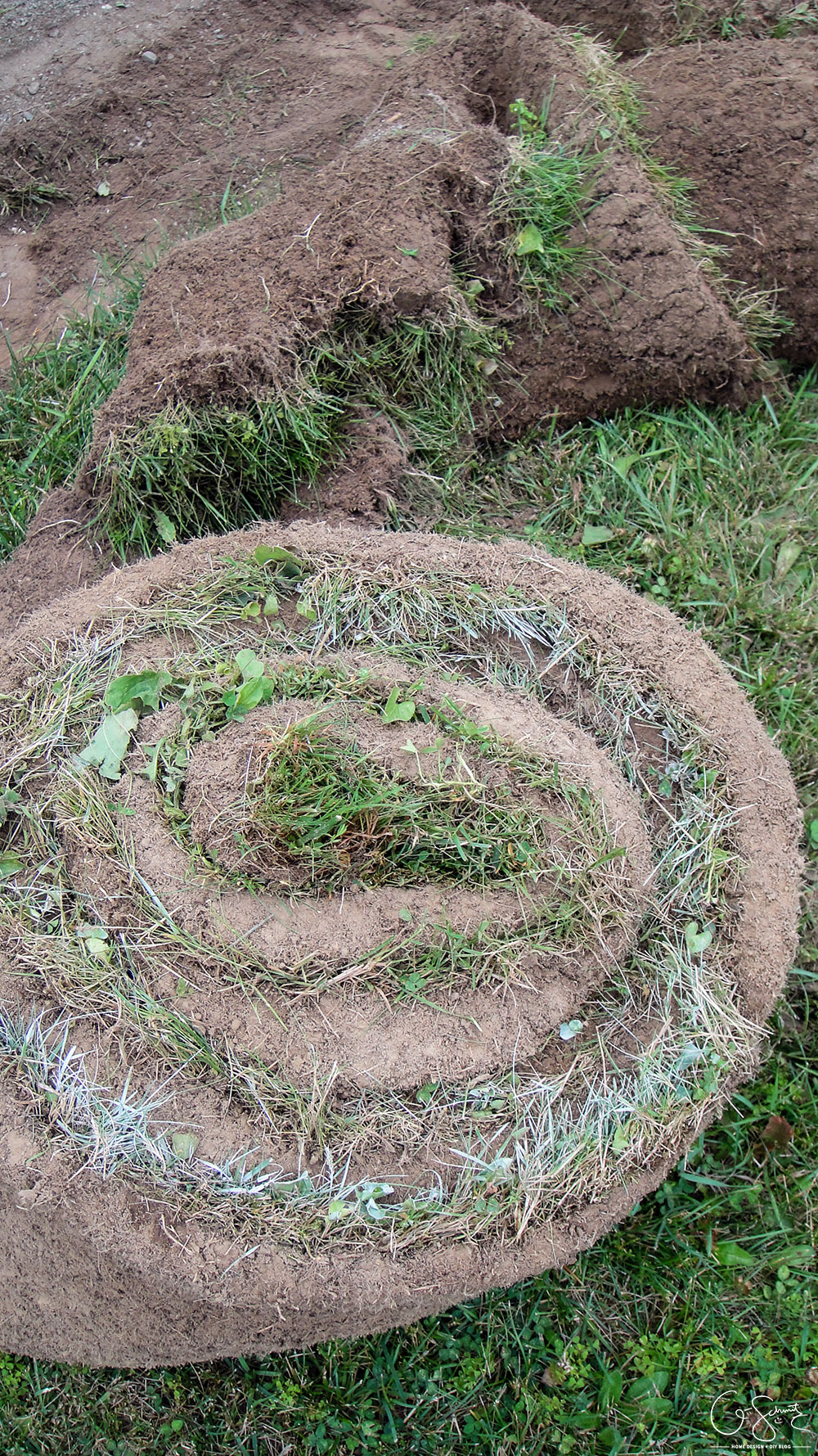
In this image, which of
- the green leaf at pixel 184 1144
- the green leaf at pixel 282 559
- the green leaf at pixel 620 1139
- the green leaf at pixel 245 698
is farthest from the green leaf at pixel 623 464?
the green leaf at pixel 184 1144

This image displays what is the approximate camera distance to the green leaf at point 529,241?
288 centimetres

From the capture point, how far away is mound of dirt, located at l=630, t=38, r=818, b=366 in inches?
122

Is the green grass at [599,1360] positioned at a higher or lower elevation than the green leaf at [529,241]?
lower

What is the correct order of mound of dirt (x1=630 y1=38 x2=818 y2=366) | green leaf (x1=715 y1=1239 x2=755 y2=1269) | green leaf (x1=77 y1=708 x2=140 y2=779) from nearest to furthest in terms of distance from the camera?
green leaf (x1=77 y1=708 x2=140 y2=779) → green leaf (x1=715 y1=1239 x2=755 y2=1269) → mound of dirt (x1=630 y1=38 x2=818 y2=366)

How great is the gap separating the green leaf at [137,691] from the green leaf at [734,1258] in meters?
1.79

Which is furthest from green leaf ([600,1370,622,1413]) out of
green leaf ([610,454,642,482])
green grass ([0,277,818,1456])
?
green leaf ([610,454,642,482])

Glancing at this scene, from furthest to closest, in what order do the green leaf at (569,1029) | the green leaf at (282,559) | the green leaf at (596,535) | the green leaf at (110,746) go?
1. the green leaf at (596,535)
2. the green leaf at (282,559)
3. the green leaf at (110,746)
4. the green leaf at (569,1029)

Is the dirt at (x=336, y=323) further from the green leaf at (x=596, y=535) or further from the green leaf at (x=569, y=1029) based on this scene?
the green leaf at (x=596, y=535)

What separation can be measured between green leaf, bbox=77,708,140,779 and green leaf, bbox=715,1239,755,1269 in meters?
1.75

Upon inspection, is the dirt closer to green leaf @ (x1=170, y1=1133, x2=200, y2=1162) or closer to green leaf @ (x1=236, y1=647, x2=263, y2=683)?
green leaf @ (x1=170, y1=1133, x2=200, y2=1162)

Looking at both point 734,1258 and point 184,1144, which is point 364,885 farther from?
point 734,1258

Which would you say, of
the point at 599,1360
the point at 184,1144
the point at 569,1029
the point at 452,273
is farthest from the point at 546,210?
the point at 599,1360

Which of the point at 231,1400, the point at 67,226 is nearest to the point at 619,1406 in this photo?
the point at 231,1400

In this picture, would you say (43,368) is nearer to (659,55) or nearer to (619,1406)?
(659,55)
